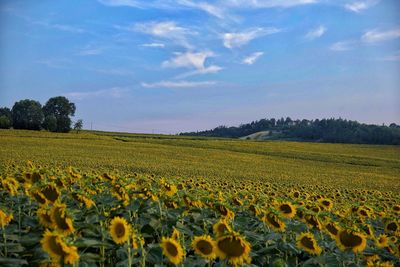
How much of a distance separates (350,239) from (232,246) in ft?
4.73

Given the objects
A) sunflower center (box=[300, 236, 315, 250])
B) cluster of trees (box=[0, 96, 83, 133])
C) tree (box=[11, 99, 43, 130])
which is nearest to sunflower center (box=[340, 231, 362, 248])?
sunflower center (box=[300, 236, 315, 250])

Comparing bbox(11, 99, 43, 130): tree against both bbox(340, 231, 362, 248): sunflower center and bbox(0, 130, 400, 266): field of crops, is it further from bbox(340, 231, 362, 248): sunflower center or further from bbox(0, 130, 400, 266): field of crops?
bbox(340, 231, 362, 248): sunflower center

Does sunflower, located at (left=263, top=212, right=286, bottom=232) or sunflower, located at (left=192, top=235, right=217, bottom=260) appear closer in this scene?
sunflower, located at (left=192, top=235, right=217, bottom=260)

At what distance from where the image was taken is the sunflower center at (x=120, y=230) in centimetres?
306

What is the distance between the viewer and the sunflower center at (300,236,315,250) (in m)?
3.69

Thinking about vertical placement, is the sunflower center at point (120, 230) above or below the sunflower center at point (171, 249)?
Answer: above

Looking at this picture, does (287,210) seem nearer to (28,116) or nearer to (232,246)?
(232,246)

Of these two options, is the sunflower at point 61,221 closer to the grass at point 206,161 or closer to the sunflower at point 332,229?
the sunflower at point 332,229

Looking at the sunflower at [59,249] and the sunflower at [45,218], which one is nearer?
the sunflower at [59,249]

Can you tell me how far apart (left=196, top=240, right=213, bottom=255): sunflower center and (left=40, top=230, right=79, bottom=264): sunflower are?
0.91 metres

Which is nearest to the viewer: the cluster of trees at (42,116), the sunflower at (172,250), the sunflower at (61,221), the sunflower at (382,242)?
the sunflower at (61,221)

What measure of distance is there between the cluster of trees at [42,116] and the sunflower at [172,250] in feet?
232

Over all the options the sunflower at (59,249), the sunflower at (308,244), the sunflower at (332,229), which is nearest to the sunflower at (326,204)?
the sunflower at (332,229)

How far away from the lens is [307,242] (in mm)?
3713
